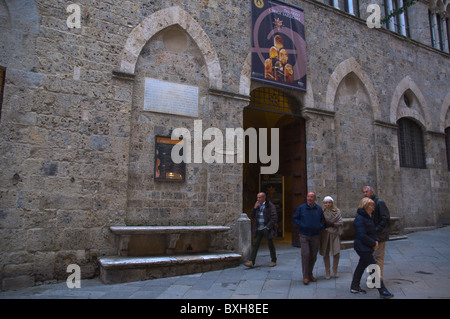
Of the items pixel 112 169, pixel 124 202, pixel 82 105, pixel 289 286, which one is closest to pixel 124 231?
pixel 124 202

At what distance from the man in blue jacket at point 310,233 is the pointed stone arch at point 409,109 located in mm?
7010

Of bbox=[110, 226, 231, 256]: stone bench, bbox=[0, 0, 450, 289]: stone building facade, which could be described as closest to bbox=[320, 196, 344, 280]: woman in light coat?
bbox=[110, 226, 231, 256]: stone bench

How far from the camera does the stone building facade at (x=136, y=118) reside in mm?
5719

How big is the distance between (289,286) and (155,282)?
2.25 metres

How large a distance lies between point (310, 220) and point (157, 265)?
2796 millimetres

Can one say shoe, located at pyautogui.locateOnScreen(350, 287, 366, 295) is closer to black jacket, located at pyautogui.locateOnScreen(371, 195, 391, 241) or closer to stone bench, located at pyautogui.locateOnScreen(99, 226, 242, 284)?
black jacket, located at pyautogui.locateOnScreen(371, 195, 391, 241)

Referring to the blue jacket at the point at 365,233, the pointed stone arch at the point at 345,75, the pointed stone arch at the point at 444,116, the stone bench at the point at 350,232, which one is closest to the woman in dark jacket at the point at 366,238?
the blue jacket at the point at 365,233

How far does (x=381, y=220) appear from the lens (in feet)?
16.6

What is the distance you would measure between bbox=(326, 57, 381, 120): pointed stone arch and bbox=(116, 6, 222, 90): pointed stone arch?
3.74m

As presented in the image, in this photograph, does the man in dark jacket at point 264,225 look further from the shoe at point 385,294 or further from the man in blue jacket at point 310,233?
the shoe at point 385,294

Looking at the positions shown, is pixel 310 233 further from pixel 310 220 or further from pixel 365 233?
pixel 365 233

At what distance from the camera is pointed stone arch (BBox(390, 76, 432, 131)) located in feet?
36.5

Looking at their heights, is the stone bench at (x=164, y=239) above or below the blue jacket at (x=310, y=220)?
below

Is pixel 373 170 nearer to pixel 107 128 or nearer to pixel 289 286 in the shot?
pixel 289 286
